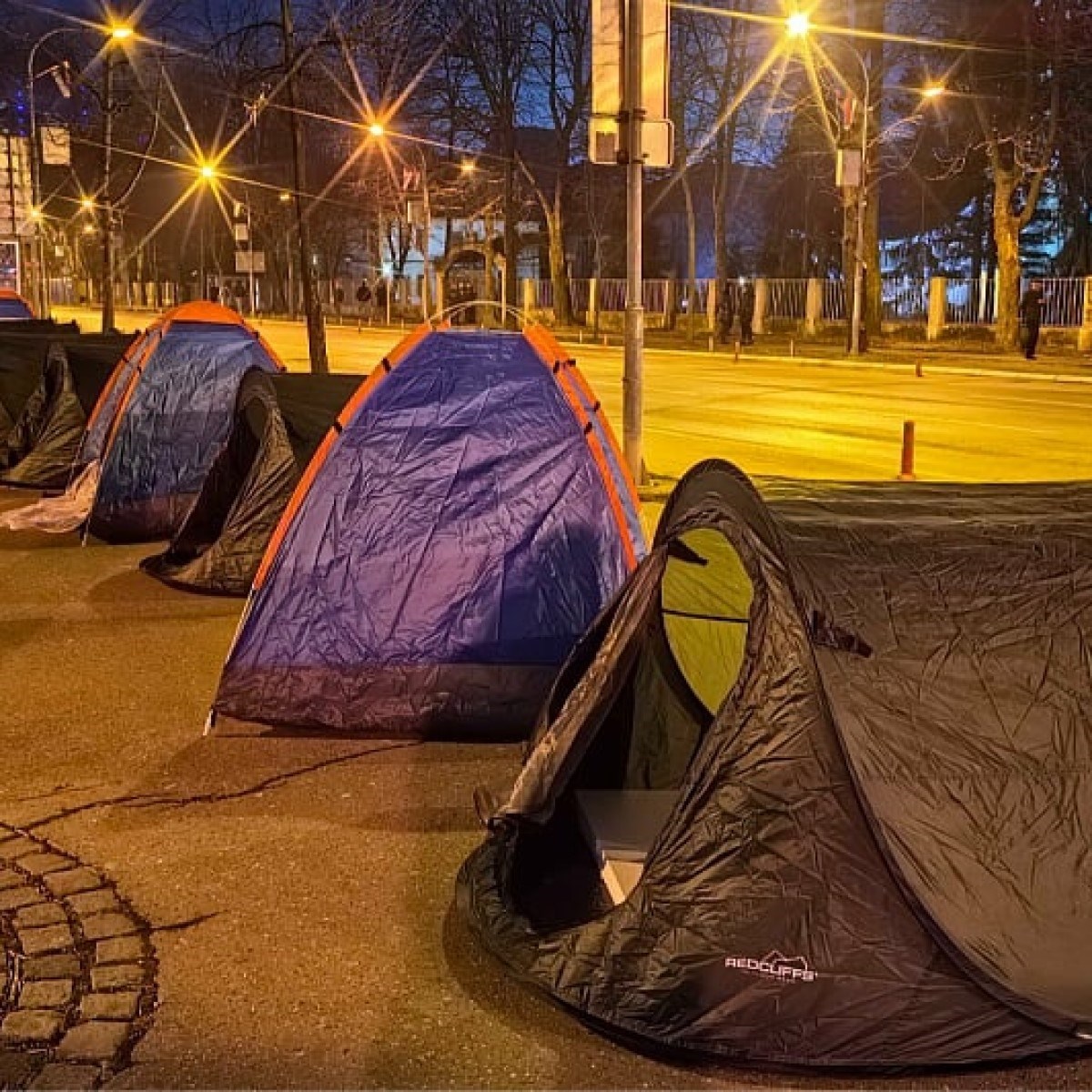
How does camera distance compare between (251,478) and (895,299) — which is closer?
(251,478)

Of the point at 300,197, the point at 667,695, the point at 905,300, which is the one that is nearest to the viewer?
the point at 667,695

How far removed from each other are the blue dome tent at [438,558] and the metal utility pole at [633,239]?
4.06m

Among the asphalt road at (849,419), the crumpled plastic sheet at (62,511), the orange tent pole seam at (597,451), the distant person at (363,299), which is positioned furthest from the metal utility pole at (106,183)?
the distant person at (363,299)

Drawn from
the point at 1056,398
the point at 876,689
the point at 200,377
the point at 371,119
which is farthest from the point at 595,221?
the point at 876,689

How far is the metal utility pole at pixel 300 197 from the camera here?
61.0 feet

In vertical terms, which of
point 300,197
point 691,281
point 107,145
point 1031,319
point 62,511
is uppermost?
point 107,145

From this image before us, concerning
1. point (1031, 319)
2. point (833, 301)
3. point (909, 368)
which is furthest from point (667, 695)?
point (833, 301)

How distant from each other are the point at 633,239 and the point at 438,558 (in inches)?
207

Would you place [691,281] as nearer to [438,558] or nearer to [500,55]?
[500,55]

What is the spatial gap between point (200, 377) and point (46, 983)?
720 centimetres

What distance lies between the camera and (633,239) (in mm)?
10719

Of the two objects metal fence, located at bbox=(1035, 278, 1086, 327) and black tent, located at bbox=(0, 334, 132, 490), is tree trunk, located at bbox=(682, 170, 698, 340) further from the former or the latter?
black tent, located at bbox=(0, 334, 132, 490)

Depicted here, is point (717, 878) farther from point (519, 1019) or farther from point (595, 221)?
point (595, 221)

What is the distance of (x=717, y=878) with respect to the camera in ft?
11.8
